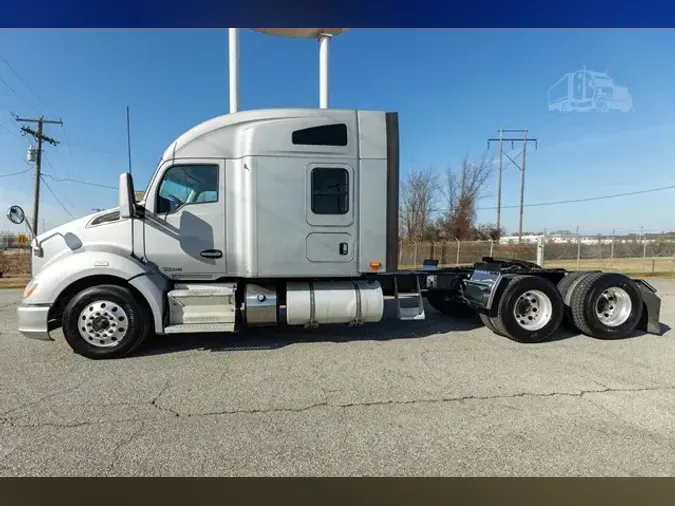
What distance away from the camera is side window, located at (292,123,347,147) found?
524 cm

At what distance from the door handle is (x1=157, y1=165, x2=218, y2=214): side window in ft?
2.42

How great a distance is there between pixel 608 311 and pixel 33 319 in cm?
865

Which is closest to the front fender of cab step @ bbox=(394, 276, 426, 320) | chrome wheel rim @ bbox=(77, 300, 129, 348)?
chrome wheel rim @ bbox=(77, 300, 129, 348)

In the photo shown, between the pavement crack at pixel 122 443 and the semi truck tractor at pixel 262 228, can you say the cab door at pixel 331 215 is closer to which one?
the semi truck tractor at pixel 262 228

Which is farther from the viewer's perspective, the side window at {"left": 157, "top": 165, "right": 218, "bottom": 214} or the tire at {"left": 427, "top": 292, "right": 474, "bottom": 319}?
the tire at {"left": 427, "top": 292, "right": 474, "bottom": 319}

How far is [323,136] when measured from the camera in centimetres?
529

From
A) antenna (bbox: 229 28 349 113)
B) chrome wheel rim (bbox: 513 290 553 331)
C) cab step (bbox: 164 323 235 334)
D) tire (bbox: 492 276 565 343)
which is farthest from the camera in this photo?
antenna (bbox: 229 28 349 113)

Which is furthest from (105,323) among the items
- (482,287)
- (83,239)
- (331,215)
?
(482,287)

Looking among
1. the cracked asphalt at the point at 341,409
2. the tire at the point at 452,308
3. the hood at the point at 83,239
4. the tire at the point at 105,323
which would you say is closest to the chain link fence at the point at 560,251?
the tire at the point at 452,308

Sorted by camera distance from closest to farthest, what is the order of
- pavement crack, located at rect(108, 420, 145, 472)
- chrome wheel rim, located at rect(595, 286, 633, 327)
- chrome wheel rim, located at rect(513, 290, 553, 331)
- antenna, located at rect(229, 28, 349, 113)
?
1. pavement crack, located at rect(108, 420, 145, 472)
2. chrome wheel rim, located at rect(513, 290, 553, 331)
3. chrome wheel rim, located at rect(595, 286, 633, 327)
4. antenna, located at rect(229, 28, 349, 113)

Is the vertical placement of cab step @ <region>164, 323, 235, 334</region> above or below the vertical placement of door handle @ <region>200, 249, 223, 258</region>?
below

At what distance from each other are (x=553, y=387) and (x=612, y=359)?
5.48 feet

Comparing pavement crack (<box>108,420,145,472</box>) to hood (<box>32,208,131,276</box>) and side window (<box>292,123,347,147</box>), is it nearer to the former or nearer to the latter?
hood (<box>32,208,131,276</box>)
